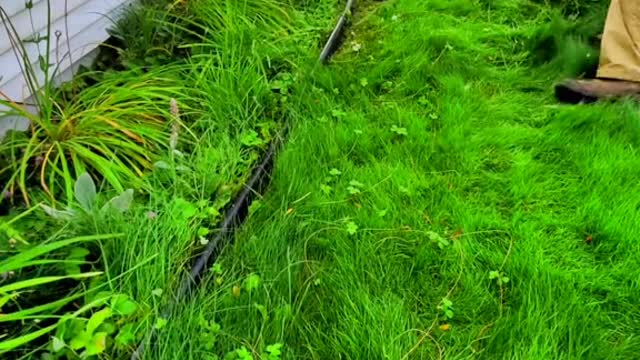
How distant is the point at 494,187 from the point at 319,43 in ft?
5.08

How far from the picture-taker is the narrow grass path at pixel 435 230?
1753 millimetres

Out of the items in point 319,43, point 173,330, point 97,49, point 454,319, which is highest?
point 97,49

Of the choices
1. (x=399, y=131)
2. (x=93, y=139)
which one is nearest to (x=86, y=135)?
(x=93, y=139)

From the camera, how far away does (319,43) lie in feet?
11.6

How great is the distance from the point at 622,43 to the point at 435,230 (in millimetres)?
1633

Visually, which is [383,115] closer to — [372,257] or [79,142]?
[372,257]

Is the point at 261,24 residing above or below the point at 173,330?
above

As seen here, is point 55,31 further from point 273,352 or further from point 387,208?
point 273,352

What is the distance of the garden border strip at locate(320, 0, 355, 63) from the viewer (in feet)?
11.2

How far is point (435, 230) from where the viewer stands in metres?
2.18

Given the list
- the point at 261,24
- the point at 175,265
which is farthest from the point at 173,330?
the point at 261,24

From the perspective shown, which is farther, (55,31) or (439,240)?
(55,31)

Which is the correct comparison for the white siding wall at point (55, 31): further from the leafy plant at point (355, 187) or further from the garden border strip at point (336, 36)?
the leafy plant at point (355, 187)

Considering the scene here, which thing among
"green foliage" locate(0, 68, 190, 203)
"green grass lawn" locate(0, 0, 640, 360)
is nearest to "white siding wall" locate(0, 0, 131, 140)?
"green foliage" locate(0, 68, 190, 203)
